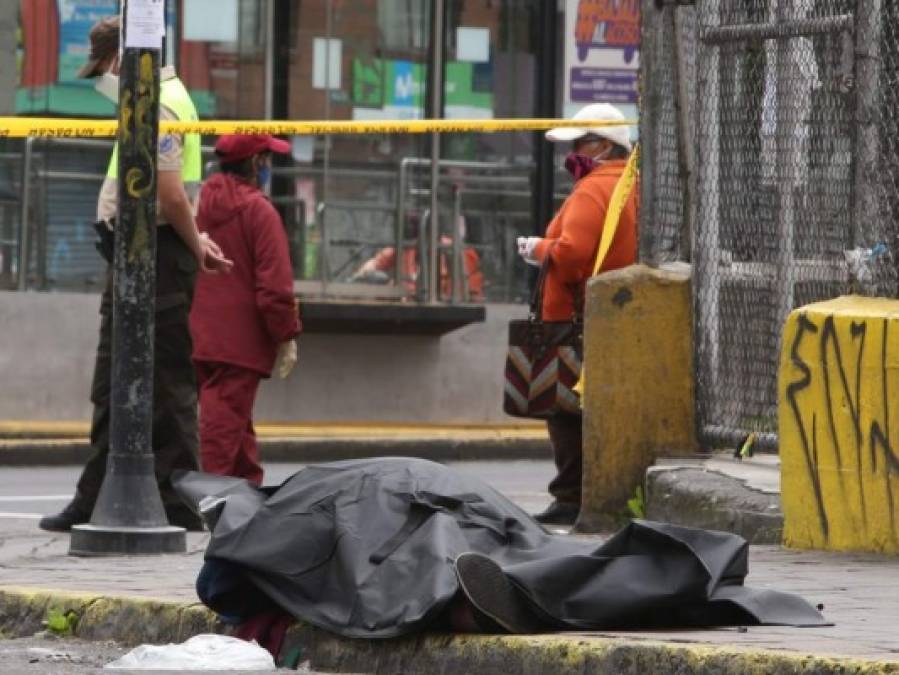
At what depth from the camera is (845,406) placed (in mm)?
7742

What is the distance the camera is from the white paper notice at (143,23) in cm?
796


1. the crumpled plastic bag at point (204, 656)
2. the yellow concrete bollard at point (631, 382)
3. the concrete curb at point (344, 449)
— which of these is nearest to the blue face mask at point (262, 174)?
the yellow concrete bollard at point (631, 382)

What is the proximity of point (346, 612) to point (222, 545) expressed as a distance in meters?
0.37

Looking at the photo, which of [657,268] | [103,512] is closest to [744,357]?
[657,268]

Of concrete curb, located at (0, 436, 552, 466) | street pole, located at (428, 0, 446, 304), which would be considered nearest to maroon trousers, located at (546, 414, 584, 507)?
concrete curb, located at (0, 436, 552, 466)

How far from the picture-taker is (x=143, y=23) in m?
7.98

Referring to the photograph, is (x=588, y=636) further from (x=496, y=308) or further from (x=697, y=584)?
(x=496, y=308)

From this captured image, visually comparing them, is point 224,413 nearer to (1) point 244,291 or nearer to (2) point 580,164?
(1) point 244,291

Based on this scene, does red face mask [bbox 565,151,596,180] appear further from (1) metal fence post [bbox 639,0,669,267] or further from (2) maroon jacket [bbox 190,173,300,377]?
(2) maroon jacket [bbox 190,173,300,377]

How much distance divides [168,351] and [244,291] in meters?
1.12

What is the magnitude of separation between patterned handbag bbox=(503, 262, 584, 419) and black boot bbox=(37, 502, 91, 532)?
178 centimetres

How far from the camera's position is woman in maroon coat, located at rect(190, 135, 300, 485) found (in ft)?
33.1

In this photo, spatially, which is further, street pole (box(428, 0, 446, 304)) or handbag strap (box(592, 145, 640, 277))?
street pole (box(428, 0, 446, 304))

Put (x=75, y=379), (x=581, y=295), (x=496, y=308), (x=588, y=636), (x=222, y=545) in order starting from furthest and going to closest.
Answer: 1. (x=496, y=308)
2. (x=75, y=379)
3. (x=581, y=295)
4. (x=222, y=545)
5. (x=588, y=636)
